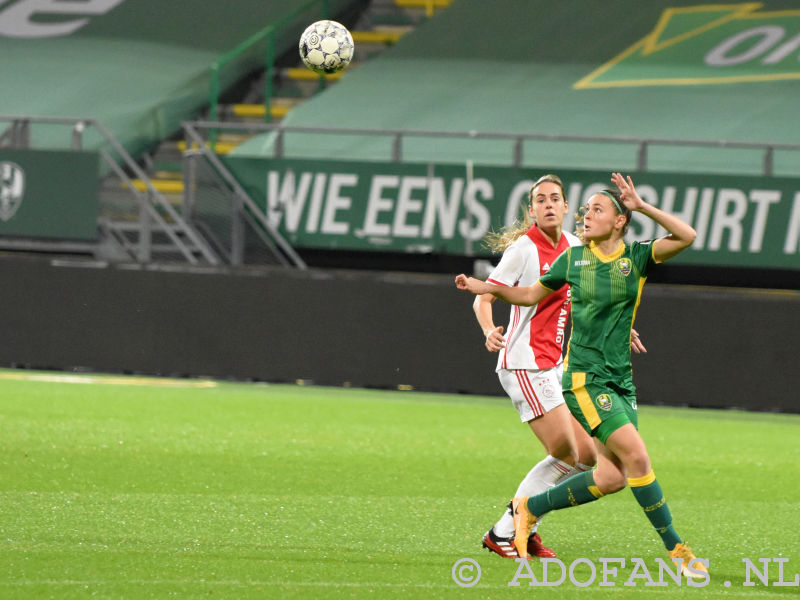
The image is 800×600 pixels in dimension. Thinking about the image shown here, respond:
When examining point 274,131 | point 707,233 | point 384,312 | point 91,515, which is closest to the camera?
point 91,515

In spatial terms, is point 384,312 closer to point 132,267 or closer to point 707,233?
point 132,267

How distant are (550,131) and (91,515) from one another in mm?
14595

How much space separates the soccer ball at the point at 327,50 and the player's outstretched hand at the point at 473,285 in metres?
6.27

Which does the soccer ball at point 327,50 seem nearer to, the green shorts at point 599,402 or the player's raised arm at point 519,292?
the player's raised arm at point 519,292

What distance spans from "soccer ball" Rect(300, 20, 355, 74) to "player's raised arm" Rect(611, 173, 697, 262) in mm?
6880

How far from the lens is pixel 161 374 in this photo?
1859cm

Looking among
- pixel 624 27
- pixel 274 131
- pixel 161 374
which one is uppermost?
pixel 624 27

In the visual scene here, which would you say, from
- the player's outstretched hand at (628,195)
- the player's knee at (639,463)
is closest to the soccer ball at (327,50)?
the player's outstretched hand at (628,195)

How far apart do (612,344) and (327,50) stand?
7141 millimetres

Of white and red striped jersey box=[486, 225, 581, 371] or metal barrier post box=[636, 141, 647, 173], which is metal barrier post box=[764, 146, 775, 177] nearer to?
metal barrier post box=[636, 141, 647, 173]

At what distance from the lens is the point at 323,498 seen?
990 cm

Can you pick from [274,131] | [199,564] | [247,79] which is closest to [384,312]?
[274,131]

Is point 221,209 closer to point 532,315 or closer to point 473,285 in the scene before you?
point 532,315

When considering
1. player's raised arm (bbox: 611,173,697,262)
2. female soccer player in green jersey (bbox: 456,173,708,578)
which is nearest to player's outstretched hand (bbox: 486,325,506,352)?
female soccer player in green jersey (bbox: 456,173,708,578)
